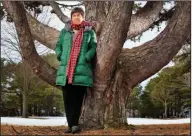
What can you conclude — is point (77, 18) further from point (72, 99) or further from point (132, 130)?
point (132, 130)

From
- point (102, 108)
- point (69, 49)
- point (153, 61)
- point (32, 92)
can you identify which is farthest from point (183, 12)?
point (32, 92)

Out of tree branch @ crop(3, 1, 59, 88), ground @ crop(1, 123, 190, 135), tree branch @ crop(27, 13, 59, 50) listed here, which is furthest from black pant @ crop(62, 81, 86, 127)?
tree branch @ crop(27, 13, 59, 50)

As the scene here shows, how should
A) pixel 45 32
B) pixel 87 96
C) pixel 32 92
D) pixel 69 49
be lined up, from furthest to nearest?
pixel 45 32
pixel 87 96
pixel 32 92
pixel 69 49

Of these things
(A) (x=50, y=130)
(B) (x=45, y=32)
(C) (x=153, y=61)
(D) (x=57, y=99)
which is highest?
(B) (x=45, y=32)

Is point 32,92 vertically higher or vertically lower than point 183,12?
lower

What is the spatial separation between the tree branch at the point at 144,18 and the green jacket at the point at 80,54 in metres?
1.23

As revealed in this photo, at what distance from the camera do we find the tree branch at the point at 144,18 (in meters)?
2.73

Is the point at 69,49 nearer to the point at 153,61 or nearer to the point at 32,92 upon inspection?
the point at 32,92

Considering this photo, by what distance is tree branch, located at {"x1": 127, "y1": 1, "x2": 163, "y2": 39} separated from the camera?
273 cm

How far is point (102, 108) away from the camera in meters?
2.15

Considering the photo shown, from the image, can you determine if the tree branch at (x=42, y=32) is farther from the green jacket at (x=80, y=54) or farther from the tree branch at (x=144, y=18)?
the green jacket at (x=80, y=54)

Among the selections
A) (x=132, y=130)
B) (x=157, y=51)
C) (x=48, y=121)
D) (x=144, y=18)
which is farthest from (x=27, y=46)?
(x=144, y=18)

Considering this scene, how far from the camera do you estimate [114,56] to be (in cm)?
206

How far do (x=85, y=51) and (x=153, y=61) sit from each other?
36.7 inches
